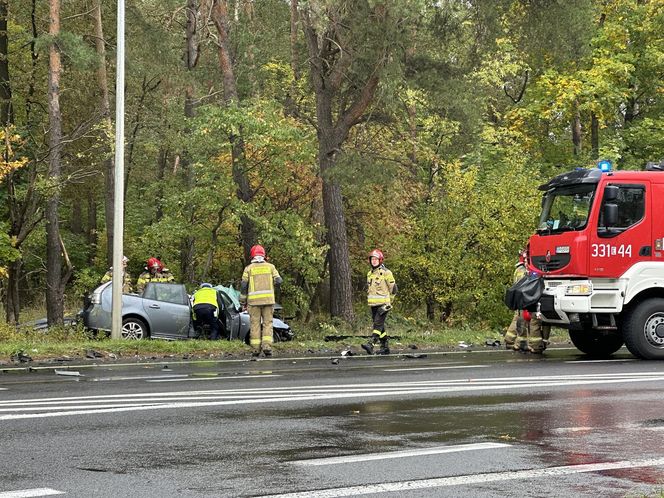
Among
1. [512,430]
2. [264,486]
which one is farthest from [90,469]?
→ [512,430]

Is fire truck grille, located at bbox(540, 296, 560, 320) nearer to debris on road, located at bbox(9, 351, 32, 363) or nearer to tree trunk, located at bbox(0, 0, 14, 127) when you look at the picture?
debris on road, located at bbox(9, 351, 32, 363)

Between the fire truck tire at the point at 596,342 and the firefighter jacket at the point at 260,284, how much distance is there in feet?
16.9

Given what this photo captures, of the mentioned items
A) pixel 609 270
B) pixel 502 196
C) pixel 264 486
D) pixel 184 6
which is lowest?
pixel 264 486

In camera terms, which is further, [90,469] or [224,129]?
[224,129]

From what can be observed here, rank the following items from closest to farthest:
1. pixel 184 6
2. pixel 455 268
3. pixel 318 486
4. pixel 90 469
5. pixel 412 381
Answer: pixel 318 486, pixel 90 469, pixel 412 381, pixel 455 268, pixel 184 6

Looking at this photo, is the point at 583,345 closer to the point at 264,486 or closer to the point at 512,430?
the point at 512,430

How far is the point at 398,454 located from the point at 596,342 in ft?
39.8

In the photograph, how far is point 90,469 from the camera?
7.34m

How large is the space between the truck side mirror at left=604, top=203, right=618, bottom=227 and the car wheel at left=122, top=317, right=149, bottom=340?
920 cm

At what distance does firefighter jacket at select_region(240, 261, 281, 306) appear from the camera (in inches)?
743

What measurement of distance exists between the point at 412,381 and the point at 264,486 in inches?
276

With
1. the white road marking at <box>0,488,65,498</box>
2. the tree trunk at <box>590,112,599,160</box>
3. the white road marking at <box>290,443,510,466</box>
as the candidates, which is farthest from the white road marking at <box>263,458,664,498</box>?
the tree trunk at <box>590,112,599,160</box>

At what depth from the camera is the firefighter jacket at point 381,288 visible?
64.2 feet

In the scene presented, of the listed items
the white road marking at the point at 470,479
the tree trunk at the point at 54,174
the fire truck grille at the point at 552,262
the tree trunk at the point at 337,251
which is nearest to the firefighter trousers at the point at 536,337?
the fire truck grille at the point at 552,262
